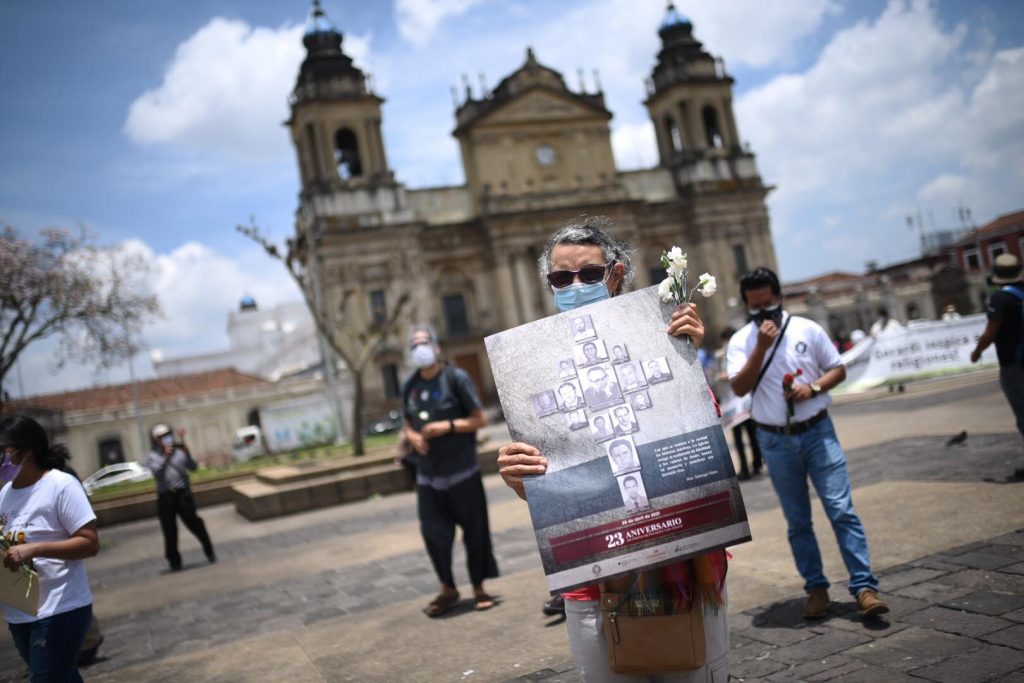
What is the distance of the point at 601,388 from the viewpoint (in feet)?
7.60

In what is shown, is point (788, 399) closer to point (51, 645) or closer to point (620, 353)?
point (620, 353)

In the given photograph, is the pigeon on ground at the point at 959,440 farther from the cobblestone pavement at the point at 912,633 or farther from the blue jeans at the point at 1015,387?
the cobblestone pavement at the point at 912,633

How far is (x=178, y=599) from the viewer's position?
25.1 feet

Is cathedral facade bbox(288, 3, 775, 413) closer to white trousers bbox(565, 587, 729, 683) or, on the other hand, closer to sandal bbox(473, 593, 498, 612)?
sandal bbox(473, 593, 498, 612)

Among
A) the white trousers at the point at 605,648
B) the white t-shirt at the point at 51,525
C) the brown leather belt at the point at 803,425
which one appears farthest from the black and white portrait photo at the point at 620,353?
the white t-shirt at the point at 51,525

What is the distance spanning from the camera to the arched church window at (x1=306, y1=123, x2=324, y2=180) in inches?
1666

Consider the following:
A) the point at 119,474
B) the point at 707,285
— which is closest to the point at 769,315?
the point at 707,285

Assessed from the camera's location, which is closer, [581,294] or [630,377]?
[630,377]

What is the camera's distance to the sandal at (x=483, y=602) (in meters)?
5.62

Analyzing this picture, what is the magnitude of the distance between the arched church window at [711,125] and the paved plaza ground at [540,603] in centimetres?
4325

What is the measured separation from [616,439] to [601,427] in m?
0.05

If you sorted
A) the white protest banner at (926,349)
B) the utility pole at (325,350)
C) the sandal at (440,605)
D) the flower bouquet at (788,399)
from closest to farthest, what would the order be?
the flower bouquet at (788,399) → the sandal at (440,605) → the white protest banner at (926,349) → the utility pole at (325,350)

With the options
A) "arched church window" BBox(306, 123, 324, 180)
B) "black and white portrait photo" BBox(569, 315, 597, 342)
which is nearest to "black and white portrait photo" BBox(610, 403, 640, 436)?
"black and white portrait photo" BBox(569, 315, 597, 342)

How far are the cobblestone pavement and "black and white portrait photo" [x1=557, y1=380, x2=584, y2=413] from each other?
207 centimetres
